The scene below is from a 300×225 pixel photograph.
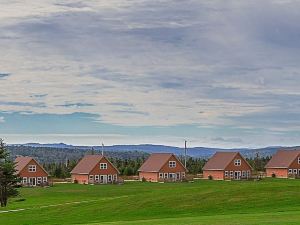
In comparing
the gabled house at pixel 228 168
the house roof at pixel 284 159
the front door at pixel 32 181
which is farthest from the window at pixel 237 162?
the front door at pixel 32 181

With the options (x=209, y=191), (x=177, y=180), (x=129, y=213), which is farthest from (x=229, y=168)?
(x=129, y=213)

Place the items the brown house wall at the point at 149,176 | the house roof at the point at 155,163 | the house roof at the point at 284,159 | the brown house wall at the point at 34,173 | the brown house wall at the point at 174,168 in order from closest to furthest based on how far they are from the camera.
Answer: the brown house wall at the point at 34,173 → the brown house wall at the point at 149,176 → the brown house wall at the point at 174,168 → the house roof at the point at 155,163 → the house roof at the point at 284,159

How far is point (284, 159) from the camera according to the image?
419ft

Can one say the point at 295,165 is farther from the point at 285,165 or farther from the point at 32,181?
the point at 32,181

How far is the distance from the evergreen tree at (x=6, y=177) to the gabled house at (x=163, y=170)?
181 ft

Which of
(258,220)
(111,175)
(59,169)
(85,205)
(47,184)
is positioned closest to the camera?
(258,220)

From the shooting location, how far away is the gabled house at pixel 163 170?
121 metres

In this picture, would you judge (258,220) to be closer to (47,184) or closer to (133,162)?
(47,184)

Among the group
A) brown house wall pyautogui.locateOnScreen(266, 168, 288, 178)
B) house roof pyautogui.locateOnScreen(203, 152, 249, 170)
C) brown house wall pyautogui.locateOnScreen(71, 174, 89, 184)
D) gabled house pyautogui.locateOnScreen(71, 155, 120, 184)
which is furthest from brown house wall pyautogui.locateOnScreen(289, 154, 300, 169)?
brown house wall pyautogui.locateOnScreen(71, 174, 89, 184)

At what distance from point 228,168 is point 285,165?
37.2 ft

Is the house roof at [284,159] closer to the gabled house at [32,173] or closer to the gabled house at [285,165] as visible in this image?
the gabled house at [285,165]

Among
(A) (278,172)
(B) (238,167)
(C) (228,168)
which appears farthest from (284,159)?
(C) (228,168)

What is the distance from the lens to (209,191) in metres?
56.6

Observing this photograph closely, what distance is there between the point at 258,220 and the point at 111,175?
86.8 meters
